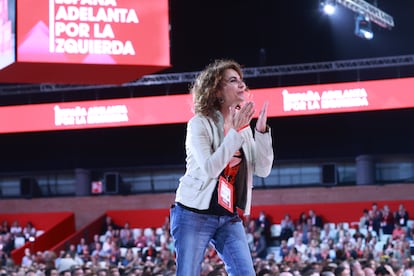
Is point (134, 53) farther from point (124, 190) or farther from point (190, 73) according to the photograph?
point (124, 190)

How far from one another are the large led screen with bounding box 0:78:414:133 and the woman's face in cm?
1440

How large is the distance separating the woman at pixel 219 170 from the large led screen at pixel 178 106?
14.4m

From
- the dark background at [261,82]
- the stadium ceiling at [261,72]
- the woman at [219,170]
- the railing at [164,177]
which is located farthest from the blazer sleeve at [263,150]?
the railing at [164,177]

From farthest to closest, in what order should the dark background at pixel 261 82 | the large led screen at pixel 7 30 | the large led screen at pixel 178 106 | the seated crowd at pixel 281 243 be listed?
the dark background at pixel 261 82, the large led screen at pixel 178 106, the seated crowd at pixel 281 243, the large led screen at pixel 7 30

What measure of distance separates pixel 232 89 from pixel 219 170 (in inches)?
18.9

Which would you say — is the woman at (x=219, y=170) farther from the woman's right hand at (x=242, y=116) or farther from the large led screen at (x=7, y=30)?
the large led screen at (x=7, y=30)

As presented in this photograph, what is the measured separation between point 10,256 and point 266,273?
13.2m

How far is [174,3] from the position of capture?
20141mm

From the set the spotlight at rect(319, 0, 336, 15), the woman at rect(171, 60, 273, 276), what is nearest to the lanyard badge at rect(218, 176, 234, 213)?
the woman at rect(171, 60, 273, 276)

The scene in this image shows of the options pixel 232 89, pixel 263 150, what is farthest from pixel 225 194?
pixel 232 89

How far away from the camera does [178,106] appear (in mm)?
Result: 20094

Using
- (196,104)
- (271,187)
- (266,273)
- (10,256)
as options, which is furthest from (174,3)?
(196,104)

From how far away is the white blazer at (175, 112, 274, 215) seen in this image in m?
3.44

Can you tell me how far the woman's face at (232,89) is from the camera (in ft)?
12.2
